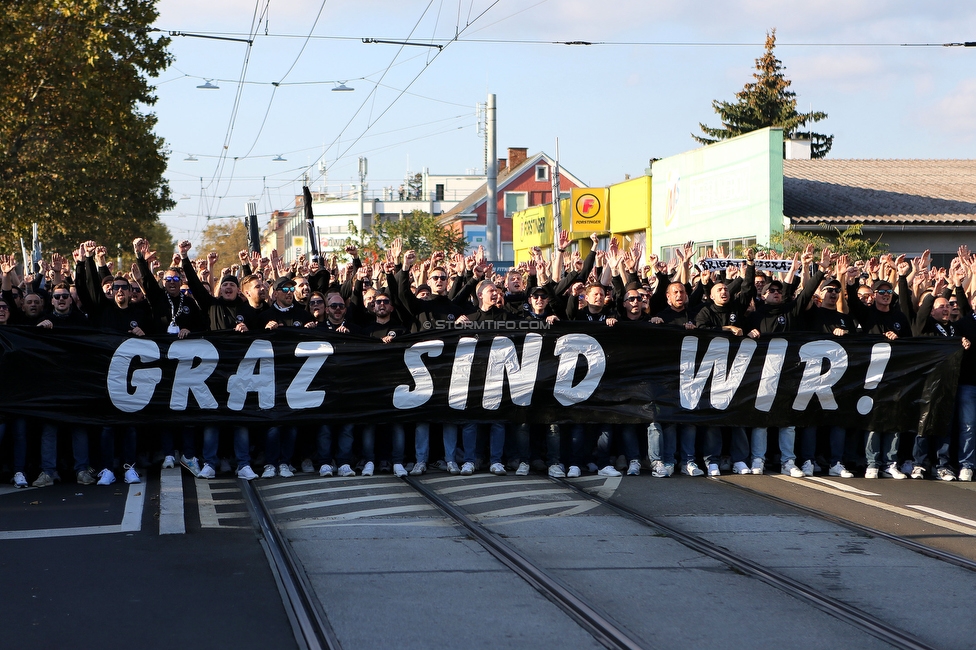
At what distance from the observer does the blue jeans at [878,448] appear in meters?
10.6

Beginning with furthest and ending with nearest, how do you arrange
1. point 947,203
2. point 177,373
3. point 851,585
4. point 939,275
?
point 947,203 → point 939,275 → point 177,373 → point 851,585

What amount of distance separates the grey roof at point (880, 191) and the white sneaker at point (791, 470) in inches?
630

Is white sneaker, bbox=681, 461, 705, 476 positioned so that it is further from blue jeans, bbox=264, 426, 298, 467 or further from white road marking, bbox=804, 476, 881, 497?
blue jeans, bbox=264, 426, 298, 467

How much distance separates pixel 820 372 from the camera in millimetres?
10750

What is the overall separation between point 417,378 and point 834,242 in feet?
55.5

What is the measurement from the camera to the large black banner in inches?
401

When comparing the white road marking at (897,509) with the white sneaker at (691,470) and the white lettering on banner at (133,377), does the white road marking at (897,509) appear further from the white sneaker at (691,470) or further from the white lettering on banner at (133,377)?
the white lettering on banner at (133,377)

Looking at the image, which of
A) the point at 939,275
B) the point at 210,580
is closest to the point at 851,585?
the point at 210,580

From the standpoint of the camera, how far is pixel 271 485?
9.57 metres

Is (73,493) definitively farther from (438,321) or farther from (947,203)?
(947,203)

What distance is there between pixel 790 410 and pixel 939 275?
3178 mm

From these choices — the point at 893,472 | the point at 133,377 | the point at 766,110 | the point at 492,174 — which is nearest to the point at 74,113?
the point at 492,174

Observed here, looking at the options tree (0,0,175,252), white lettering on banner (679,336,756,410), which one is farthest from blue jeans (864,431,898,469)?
tree (0,0,175,252)

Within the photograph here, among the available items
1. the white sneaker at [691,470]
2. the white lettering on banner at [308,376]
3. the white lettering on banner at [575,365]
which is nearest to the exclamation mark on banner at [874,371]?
the white sneaker at [691,470]
